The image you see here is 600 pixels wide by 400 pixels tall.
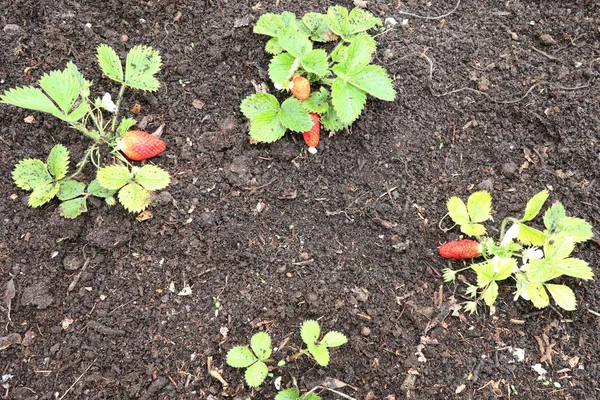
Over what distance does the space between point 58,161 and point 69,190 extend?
12 centimetres

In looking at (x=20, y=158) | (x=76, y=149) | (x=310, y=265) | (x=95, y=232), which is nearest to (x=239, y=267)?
(x=310, y=265)

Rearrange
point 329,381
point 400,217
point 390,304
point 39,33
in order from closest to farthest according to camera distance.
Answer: point 329,381
point 390,304
point 400,217
point 39,33

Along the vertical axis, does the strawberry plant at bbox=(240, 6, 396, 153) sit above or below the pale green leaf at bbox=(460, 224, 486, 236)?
above

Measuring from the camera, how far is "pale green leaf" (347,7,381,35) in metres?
2.21

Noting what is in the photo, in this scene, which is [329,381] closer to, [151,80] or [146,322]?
[146,322]

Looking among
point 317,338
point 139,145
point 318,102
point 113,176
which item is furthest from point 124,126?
point 317,338

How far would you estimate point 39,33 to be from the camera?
7.45 ft

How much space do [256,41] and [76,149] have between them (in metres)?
0.88

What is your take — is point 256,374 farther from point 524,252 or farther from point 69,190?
point 524,252

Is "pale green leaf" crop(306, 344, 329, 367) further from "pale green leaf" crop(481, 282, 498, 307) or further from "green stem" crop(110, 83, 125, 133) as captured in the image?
"green stem" crop(110, 83, 125, 133)

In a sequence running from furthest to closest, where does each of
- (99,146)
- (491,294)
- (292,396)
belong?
(99,146) < (491,294) < (292,396)

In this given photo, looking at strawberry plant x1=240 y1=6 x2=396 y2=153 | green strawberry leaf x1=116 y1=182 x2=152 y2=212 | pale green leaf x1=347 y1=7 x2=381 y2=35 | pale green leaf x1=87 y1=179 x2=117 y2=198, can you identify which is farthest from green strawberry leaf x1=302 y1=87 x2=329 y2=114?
pale green leaf x1=87 y1=179 x2=117 y2=198

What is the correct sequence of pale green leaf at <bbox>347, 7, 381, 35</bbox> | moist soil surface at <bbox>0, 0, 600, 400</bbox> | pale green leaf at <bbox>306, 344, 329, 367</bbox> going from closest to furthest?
pale green leaf at <bbox>306, 344, 329, 367</bbox> < moist soil surface at <bbox>0, 0, 600, 400</bbox> < pale green leaf at <bbox>347, 7, 381, 35</bbox>

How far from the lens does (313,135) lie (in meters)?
2.14
